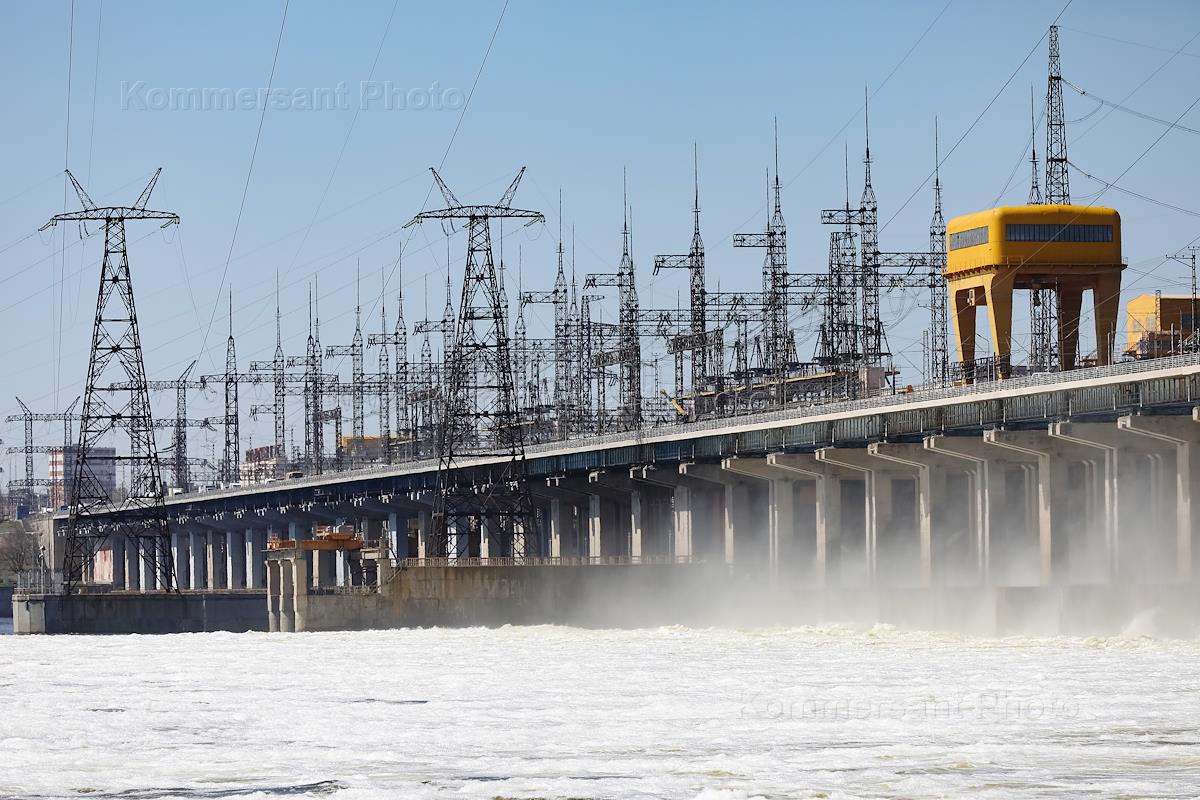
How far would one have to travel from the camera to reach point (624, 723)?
4847cm

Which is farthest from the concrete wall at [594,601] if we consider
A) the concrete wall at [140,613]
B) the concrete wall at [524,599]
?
the concrete wall at [140,613]

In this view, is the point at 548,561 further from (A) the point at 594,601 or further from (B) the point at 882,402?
(B) the point at 882,402

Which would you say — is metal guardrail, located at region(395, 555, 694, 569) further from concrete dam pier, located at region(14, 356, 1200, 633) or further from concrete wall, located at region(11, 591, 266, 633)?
concrete wall, located at region(11, 591, 266, 633)

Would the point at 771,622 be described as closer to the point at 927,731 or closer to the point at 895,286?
the point at 895,286

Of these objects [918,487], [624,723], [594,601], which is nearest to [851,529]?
[918,487]

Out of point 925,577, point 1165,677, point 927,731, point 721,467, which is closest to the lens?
point 927,731

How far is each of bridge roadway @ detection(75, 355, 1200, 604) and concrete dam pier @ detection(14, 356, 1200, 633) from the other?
0.13m

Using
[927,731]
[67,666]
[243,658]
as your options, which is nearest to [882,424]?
[243,658]

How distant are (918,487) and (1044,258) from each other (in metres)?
15.7

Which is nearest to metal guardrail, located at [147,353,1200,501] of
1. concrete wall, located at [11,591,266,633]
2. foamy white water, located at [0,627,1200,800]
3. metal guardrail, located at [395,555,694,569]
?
metal guardrail, located at [395,555,694,569]

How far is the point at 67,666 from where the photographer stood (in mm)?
77812

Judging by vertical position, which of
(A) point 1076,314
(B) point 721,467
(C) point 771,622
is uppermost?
(A) point 1076,314

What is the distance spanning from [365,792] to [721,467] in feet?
268

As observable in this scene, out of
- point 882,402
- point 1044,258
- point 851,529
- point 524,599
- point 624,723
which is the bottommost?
point 524,599
